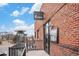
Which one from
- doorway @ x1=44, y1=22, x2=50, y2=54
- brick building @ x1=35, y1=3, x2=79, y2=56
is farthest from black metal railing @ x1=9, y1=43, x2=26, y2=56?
doorway @ x1=44, y1=22, x2=50, y2=54

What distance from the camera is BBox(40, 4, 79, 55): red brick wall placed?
11.0 feet

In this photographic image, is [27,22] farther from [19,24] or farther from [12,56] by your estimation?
[12,56]

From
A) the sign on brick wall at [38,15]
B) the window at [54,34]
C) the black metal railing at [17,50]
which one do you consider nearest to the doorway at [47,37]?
the window at [54,34]

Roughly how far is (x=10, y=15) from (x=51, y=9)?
856 millimetres

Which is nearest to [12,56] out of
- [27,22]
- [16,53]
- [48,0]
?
[16,53]

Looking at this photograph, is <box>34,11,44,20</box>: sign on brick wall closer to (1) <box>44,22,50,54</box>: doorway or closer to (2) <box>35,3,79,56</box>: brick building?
(2) <box>35,3,79,56</box>: brick building

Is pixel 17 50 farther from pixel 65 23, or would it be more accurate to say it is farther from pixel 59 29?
pixel 65 23

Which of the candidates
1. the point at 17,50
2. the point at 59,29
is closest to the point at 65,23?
the point at 59,29

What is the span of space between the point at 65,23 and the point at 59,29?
0.27 metres

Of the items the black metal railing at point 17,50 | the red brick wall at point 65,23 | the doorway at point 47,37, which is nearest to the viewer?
the red brick wall at point 65,23

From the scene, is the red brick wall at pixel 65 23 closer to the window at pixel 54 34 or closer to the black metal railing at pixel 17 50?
the window at pixel 54 34

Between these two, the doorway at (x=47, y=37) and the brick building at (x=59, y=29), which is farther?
the doorway at (x=47, y=37)

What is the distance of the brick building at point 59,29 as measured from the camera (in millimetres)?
3365

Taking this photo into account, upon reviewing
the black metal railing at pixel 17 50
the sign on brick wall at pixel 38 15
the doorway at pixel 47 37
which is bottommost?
the black metal railing at pixel 17 50
